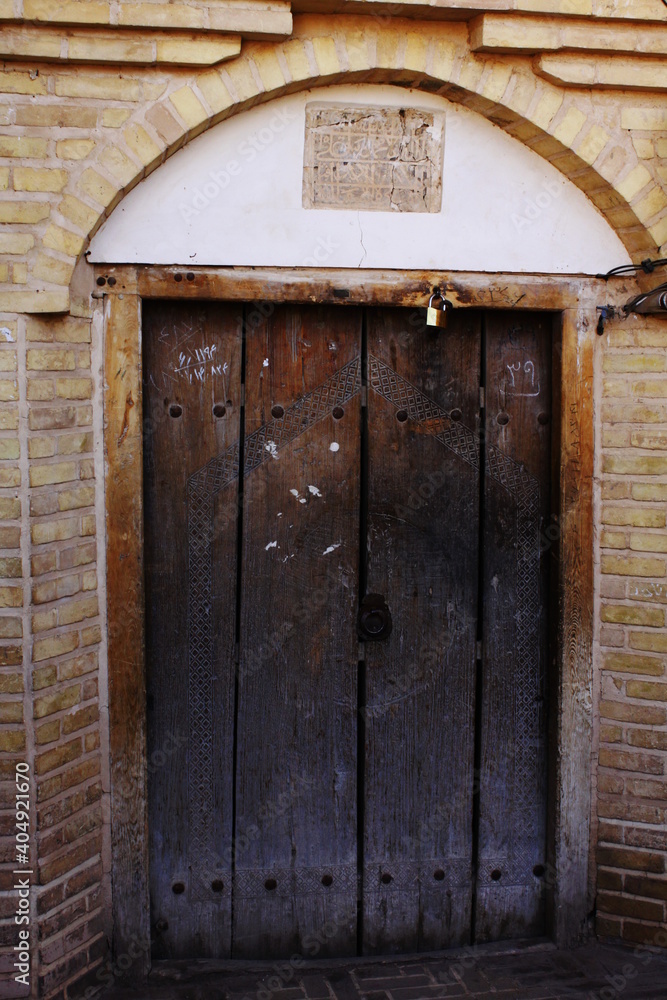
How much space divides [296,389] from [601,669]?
1.49 metres

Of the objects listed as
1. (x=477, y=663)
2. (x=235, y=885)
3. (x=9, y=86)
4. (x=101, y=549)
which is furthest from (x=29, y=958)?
(x=9, y=86)

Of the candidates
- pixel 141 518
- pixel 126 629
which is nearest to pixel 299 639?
pixel 126 629

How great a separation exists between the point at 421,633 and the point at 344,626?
11.2 inches

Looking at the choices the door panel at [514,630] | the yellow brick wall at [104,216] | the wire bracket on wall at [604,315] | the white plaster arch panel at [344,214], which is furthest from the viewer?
the door panel at [514,630]

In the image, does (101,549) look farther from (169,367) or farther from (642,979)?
(642,979)

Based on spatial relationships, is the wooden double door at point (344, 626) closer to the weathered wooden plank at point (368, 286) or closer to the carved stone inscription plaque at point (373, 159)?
the weathered wooden plank at point (368, 286)

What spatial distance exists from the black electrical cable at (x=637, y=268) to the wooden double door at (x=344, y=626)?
292 millimetres

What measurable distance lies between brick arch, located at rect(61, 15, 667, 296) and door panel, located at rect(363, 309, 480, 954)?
634mm

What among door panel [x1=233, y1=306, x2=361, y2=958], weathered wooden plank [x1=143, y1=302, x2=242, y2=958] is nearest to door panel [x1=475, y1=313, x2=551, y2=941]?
door panel [x1=233, y1=306, x2=361, y2=958]

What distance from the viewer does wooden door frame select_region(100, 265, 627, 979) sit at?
289 cm

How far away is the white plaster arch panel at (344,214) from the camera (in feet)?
9.39

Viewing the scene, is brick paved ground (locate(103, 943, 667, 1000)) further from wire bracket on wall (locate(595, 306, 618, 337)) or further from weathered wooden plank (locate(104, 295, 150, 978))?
wire bracket on wall (locate(595, 306, 618, 337))

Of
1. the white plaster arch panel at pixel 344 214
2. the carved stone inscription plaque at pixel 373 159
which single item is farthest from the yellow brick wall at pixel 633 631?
the carved stone inscription plaque at pixel 373 159

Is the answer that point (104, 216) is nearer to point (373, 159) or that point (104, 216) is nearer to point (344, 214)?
point (344, 214)
